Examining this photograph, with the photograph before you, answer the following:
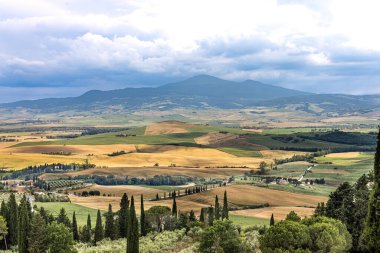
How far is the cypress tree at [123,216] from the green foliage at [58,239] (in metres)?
20.1

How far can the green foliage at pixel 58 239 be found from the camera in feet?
241

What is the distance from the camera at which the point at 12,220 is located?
314 ft

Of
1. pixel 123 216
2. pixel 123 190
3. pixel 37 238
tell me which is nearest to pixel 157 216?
pixel 123 216

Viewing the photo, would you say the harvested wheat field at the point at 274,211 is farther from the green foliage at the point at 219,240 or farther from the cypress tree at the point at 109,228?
the green foliage at the point at 219,240

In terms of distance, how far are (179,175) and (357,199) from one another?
399ft

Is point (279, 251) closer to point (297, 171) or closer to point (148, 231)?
point (148, 231)

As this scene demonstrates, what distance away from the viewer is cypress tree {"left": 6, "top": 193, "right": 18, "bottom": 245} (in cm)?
9575

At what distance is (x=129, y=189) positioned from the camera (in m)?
168

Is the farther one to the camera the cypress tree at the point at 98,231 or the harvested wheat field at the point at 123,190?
the harvested wheat field at the point at 123,190

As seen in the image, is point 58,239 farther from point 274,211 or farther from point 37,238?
point 274,211

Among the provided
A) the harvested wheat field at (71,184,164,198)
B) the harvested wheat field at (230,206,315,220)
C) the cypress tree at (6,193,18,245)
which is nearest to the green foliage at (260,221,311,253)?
the harvested wheat field at (230,206,315,220)

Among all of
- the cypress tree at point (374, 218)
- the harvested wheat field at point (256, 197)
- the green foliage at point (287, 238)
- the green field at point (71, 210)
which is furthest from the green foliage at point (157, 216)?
the cypress tree at point (374, 218)

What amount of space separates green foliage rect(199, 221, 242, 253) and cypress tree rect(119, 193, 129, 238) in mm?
25803

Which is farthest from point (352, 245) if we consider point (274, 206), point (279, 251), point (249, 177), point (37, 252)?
point (249, 177)
